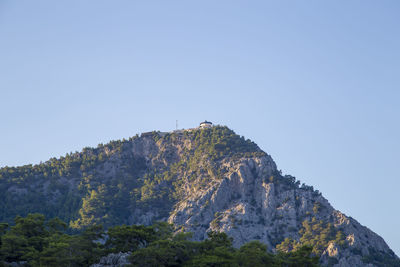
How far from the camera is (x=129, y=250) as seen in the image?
11631cm

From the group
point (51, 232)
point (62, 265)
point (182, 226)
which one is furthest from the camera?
point (182, 226)

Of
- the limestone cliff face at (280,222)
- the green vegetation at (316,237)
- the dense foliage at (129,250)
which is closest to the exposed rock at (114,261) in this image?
the dense foliage at (129,250)

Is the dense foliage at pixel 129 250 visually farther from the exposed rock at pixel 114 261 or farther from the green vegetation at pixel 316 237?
the green vegetation at pixel 316 237

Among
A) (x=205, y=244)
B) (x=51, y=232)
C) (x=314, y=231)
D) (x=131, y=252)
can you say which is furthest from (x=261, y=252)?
(x=314, y=231)

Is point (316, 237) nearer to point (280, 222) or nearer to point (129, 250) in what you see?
point (280, 222)

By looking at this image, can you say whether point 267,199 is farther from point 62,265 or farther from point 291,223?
point 62,265

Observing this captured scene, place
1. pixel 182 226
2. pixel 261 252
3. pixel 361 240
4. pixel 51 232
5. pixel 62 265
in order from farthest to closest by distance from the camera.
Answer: pixel 182 226 → pixel 361 240 → pixel 51 232 → pixel 261 252 → pixel 62 265

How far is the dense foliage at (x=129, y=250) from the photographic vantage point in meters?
107

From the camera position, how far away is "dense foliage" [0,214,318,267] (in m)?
107

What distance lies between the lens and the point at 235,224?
622 feet

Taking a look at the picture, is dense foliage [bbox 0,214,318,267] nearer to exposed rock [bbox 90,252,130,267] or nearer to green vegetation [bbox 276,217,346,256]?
exposed rock [bbox 90,252,130,267]

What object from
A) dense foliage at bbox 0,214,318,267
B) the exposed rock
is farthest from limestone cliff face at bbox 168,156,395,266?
the exposed rock

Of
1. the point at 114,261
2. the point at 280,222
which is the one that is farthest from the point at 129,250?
the point at 280,222

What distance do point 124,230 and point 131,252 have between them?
7.01 meters
